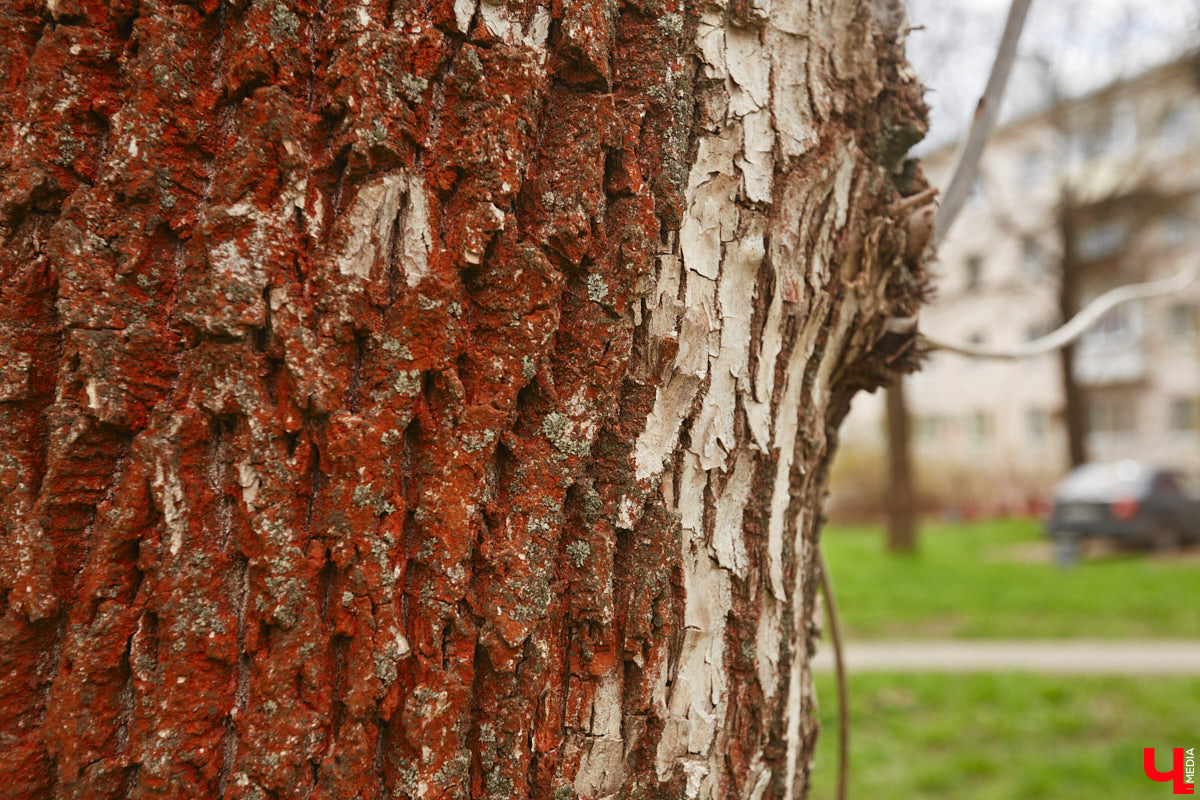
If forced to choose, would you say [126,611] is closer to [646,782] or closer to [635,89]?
[646,782]

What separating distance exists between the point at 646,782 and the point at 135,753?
24.1 inches

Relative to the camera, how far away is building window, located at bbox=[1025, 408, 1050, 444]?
30781mm

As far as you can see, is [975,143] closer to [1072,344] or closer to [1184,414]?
[1072,344]

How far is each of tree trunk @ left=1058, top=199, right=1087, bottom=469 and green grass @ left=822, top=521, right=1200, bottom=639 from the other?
129 inches

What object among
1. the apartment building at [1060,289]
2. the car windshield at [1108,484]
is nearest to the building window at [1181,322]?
the apartment building at [1060,289]

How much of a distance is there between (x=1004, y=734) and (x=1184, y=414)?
30880mm

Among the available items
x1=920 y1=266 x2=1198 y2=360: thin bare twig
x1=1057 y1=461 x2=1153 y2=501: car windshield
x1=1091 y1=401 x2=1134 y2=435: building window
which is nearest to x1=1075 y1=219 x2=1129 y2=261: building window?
x1=1057 y1=461 x2=1153 y2=501: car windshield

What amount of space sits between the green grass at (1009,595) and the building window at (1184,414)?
847 inches

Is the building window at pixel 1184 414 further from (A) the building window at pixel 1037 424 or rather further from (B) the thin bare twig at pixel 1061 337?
(B) the thin bare twig at pixel 1061 337

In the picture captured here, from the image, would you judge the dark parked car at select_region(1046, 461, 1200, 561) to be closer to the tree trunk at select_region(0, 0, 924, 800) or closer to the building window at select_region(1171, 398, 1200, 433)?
the tree trunk at select_region(0, 0, 924, 800)

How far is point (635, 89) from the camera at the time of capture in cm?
100

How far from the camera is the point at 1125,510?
11125mm

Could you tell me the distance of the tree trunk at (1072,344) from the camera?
14.3m

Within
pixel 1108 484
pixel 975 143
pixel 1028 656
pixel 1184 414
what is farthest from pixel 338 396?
pixel 1184 414
